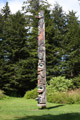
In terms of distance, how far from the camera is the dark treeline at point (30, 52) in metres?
22.9

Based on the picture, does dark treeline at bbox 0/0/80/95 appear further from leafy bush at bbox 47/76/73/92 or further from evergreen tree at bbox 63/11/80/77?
leafy bush at bbox 47/76/73/92

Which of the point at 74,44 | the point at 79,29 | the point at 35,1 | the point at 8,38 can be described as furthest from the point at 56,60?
the point at 35,1

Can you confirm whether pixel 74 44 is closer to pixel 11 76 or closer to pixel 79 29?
pixel 79 29

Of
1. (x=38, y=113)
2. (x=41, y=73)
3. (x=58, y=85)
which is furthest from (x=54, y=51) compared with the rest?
(x=38, y=113)

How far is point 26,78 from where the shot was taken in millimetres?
23156

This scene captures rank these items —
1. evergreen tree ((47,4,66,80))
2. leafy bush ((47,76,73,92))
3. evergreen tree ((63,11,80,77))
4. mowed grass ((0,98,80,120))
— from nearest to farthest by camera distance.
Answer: mowed grass ((0,98,80,120)), leafy bush ((47,76,73,92)), evergreen tree ((47,4,66,80)), evergreen tree ((63,11,80,77))

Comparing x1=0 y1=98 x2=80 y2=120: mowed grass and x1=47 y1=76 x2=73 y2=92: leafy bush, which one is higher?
x1=0 y1=98 x2=80 y2=120: mowed grass

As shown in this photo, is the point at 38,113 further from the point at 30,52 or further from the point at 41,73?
the point at 30,52

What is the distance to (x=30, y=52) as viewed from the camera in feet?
75.8

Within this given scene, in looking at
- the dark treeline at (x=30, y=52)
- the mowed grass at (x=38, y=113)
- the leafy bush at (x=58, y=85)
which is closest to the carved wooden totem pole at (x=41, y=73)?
the mowed grass at (x=38, y=113)

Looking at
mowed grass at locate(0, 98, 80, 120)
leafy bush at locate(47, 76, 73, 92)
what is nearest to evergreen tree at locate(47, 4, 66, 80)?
leafy bush at locate(47, 76, 73, 92)

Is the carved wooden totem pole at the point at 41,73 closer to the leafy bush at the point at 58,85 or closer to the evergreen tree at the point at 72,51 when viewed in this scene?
the leafy bush at the point at 58,85

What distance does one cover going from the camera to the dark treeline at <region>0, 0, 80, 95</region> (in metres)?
22.9

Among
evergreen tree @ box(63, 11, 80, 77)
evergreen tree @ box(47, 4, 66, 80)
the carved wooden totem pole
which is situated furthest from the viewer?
evergreen tree @ box(63, 11, 80, 77)
